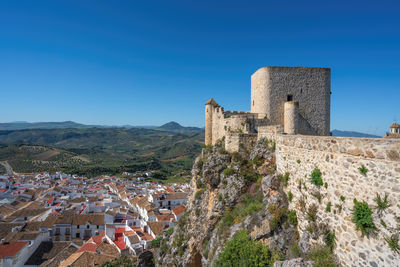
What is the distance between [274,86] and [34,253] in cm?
3581

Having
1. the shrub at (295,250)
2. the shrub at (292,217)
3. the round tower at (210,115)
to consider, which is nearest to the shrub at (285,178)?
the shrub at (292,217)

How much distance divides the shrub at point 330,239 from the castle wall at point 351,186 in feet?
0.45

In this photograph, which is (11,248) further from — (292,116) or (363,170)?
(363,170)

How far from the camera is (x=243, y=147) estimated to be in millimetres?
14641

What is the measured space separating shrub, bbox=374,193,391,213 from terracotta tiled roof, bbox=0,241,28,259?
35810mm

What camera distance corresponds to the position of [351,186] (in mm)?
6098

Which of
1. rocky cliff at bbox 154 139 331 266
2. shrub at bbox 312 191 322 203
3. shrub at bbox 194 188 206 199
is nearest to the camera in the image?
shrub at bbox 312 191 322 203

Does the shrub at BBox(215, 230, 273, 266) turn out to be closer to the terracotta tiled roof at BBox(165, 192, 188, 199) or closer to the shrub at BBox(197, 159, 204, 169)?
the shrub at BBox(197, 159, 204, 169)

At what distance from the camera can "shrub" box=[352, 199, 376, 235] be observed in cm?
551

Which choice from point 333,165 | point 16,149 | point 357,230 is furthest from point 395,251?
point 16,149

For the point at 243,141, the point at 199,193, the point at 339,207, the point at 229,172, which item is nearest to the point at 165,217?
the point at 199,193

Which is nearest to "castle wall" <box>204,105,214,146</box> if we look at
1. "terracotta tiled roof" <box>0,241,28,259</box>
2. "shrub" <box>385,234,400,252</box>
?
"shrub" <box>385,234,400,252</box>

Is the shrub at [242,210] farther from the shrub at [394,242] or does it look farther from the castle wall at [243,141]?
the shrub at [394,242]

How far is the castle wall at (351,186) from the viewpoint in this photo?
5152mm
